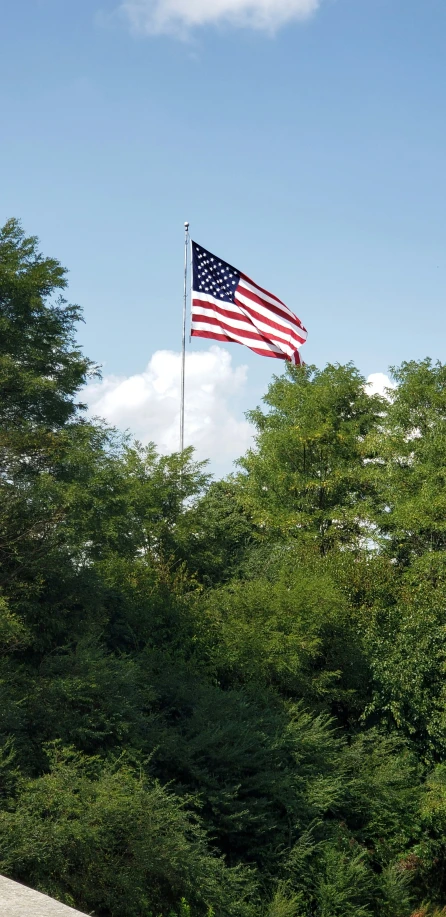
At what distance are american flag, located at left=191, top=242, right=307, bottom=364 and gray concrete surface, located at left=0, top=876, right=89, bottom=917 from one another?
77.7 feet

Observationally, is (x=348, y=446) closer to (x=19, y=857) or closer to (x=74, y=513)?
(x=74, y=513)

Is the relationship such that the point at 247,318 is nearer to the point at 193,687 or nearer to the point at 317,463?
the point at 193,687

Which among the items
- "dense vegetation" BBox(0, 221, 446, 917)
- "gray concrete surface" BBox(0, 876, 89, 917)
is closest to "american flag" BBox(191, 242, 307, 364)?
"dense vegetation" BBox(0, 221, 446, 917)

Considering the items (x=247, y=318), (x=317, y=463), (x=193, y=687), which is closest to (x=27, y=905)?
(x=193, y=687)

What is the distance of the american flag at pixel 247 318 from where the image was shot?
2872cm

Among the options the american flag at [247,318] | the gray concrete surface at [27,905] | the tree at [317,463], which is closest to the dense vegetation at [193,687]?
the tree at [317,463]

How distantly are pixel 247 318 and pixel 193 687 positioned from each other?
12488 millimetres

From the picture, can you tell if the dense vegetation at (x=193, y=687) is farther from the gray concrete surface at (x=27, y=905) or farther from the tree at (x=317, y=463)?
the gray concrete surface at (x=27, y=905)

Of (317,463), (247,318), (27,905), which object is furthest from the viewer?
(317,463)

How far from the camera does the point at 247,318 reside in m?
28.9

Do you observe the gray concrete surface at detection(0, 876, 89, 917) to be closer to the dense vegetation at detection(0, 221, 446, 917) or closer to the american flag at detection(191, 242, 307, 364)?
the dense vegetation at detection(0, 221, 446, 917)

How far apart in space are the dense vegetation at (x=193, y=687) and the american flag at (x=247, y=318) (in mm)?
4177

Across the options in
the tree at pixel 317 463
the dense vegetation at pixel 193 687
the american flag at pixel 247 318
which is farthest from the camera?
the tree at pixel 317 463

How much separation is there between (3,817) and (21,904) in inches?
344
